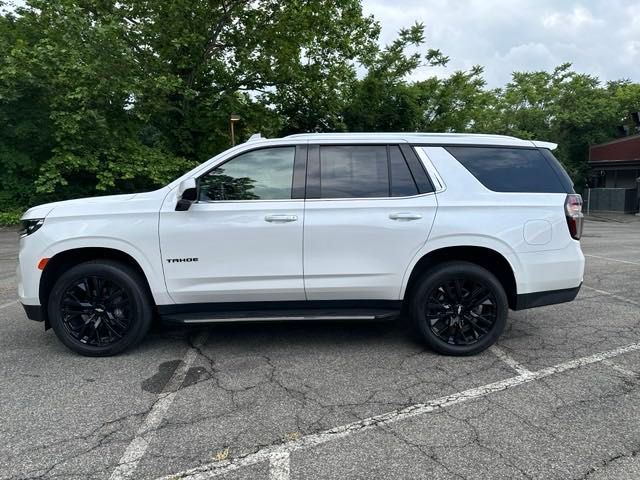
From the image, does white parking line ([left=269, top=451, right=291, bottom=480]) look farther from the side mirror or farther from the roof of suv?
the roof of suv

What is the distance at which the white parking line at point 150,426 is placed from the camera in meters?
2.42

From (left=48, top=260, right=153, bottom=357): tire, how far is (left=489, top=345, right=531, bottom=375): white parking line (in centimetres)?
314

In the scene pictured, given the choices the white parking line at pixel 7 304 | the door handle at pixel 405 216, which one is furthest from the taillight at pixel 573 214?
the white parking line at pixel 7 304

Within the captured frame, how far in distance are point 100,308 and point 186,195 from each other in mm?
1275

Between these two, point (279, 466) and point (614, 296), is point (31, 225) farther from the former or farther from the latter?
point (614, 296)

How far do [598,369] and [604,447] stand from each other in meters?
1.27

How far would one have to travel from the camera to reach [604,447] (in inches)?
102

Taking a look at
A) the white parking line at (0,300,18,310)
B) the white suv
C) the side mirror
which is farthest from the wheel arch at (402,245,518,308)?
the white parking line at (0,300,18,310)

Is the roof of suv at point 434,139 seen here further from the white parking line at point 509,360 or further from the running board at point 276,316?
the white parking line at point 509,360

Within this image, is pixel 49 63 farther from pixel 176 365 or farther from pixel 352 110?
pixel 176 365

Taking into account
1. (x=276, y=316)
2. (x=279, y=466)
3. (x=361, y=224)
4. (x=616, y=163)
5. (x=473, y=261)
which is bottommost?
(x=279, y=466)

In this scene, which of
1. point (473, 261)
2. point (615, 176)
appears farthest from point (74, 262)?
point (615, 176)

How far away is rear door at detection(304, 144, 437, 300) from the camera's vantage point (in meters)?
3.83

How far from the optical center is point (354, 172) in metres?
4.00
